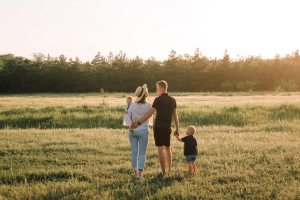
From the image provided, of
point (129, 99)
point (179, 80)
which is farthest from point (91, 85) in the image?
point (129, 99)

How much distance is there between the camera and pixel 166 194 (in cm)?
866

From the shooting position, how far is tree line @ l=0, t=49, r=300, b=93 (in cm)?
7831

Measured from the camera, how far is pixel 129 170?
1122 cm

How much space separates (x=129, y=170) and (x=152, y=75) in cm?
7141

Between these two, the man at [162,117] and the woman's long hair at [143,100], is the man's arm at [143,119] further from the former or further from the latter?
the woman's long hair at [143,100]

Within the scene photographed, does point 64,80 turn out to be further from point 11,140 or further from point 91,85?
point 11,140

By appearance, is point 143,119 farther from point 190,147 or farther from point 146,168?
point 146,168

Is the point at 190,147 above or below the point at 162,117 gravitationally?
below

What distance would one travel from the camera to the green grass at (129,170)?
8.88 meters

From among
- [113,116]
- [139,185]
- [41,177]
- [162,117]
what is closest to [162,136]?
[162,117]

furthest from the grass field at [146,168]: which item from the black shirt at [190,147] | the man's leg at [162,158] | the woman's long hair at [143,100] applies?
the woman's long hair at [143,100]

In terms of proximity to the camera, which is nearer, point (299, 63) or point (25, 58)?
point (299, 63)

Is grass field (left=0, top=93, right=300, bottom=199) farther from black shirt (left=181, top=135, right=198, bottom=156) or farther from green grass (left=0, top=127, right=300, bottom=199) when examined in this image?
black shirt (left=181, top=135, right=198, bottom=156)

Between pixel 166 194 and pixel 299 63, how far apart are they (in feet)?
247
